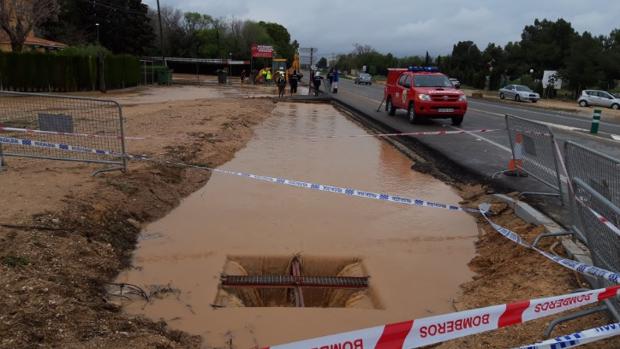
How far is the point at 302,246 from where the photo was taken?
22.1 ft

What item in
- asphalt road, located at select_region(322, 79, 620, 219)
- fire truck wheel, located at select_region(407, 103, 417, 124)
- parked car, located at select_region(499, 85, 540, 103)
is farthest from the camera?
parked car, located at select_region(499, 85, 540, 103)

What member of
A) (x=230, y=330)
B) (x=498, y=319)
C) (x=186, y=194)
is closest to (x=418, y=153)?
(x=186, y=194)

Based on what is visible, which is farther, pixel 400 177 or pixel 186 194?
pixel 400 177

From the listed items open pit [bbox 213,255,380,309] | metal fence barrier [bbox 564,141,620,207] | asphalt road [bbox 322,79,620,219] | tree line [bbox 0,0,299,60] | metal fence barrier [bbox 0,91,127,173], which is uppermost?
tree line [bbox 0,0,299,60]

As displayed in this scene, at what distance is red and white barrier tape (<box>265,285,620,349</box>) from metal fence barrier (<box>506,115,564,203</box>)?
4022mm

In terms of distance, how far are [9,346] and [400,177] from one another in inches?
335

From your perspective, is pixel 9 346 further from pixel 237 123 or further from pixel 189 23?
pixel 189 23

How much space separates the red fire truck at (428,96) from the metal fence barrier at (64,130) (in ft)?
32.3

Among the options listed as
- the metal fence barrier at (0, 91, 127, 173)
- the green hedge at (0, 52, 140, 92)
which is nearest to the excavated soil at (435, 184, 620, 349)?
the metal fence barrier at (0, 91, 127, 173)

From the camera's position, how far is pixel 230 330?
15.2 ft

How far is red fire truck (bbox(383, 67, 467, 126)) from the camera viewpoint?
17312 mm

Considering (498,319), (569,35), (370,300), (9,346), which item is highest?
(569,35)

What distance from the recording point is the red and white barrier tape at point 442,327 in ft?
8.66

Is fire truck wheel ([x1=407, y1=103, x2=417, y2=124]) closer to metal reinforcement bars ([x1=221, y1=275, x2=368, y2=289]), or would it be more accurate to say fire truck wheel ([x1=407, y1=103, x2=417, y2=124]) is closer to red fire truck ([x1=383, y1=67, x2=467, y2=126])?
red fire truck ([x1=383, y1=67, x2=467, y2=126])
